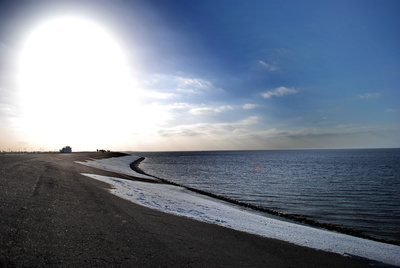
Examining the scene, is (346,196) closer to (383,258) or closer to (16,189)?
(383,258)

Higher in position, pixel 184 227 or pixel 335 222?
pixel 184 227

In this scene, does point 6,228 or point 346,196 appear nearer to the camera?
point 6,228

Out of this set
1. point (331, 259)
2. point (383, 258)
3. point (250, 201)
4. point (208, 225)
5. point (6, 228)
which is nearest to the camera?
point (6, 228)

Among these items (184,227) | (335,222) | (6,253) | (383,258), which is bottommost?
(335,222)

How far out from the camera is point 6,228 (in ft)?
23.2

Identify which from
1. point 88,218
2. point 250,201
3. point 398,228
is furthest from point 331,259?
point 250,201

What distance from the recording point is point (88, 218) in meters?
9.27

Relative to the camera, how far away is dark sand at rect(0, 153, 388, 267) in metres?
6.03

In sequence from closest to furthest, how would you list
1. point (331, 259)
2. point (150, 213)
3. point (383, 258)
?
point (331, 259) → point (383, 258) → point (150, 213)

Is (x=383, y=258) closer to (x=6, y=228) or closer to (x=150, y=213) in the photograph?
(x=150, y=213)

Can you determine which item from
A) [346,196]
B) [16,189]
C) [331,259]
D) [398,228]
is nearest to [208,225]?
[331,259]

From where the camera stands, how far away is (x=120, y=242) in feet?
23.7

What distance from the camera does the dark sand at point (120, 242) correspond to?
19.8ft

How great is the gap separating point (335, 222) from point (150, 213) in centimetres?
1260
